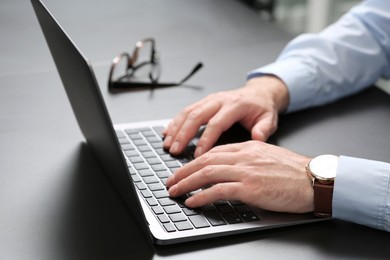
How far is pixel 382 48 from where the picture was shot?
158 centimetres

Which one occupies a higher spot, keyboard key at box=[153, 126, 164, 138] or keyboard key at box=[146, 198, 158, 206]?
keyboard key at box=[146, 198, 158, 206]

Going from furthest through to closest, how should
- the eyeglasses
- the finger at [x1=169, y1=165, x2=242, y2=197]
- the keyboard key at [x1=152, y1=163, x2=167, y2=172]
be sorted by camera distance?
the eyeglasses → the keyboard key at [x1=152, y1=163, x2=167, y2=172] → the finger at [x1=169, y1=165, x2=242, y2=197]

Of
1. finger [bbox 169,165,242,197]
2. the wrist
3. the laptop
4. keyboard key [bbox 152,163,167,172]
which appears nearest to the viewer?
the laptop

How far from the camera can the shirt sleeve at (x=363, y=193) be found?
99 centimetres

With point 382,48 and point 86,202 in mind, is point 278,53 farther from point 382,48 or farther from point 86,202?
point 86,202

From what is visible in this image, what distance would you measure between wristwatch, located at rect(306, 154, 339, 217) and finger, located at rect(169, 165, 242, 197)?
0.11 m

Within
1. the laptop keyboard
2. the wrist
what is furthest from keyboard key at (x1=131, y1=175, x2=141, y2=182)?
the wrist

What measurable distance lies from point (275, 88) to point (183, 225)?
52cm

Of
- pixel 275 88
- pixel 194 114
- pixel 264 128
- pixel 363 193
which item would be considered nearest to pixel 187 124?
pixel 194 114

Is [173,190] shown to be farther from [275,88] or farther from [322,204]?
[275,88]

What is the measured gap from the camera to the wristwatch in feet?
3.30

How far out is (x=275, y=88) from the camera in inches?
55.3

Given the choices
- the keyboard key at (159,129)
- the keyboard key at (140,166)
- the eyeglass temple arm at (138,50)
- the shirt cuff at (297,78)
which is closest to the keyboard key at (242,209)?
the keyboard key at (140,166)

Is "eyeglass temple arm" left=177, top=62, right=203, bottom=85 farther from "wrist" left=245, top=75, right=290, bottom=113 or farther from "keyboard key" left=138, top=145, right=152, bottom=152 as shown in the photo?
"keyboard key" left=138, top=145, right=152, bottom=152
